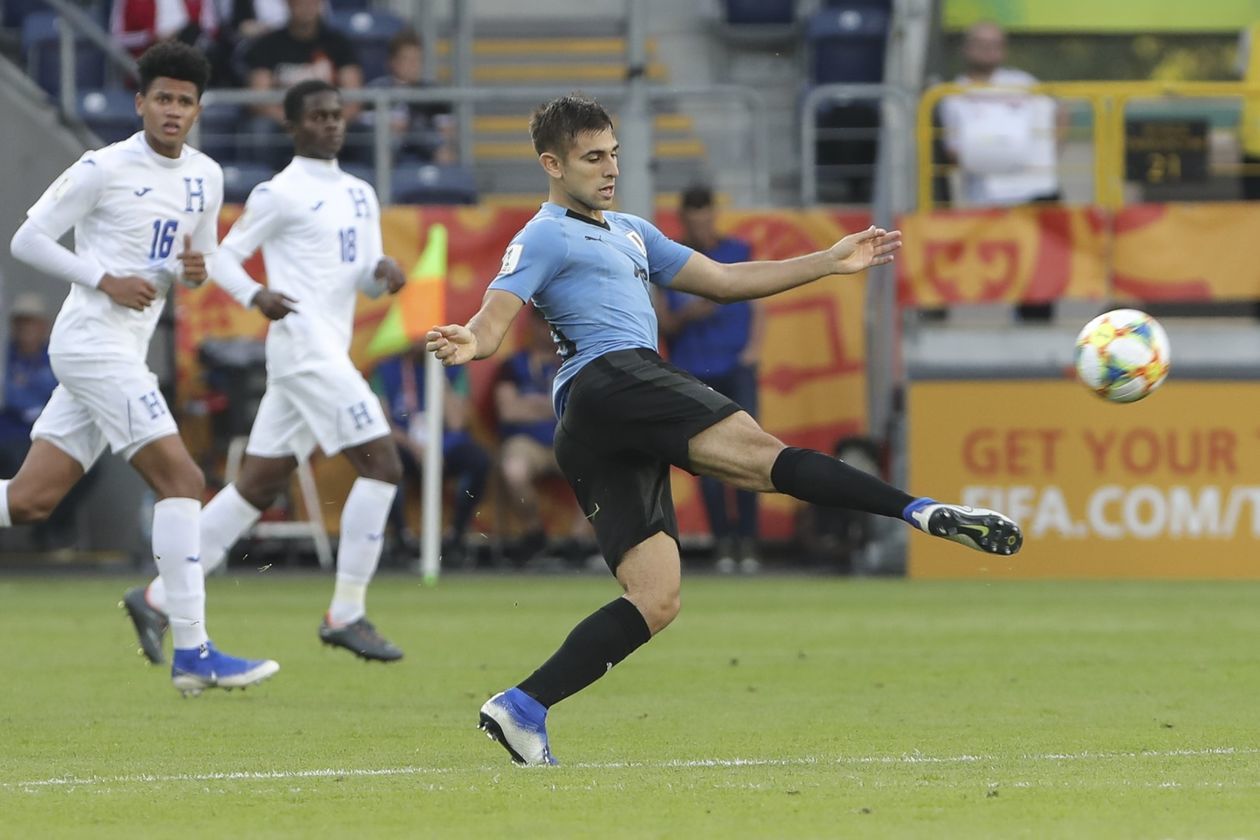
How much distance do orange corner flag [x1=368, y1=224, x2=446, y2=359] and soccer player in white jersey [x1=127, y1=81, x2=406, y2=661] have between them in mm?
4642

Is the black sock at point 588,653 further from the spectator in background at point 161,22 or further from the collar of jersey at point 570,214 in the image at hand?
the spectator in background at point 161,22

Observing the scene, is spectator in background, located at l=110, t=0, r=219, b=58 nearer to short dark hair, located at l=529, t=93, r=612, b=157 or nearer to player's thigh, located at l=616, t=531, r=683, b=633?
short dark hair, located at l=529, t=93, r=612, b=157

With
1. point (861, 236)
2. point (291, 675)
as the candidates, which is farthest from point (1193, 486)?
point (861, 236)

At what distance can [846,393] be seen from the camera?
56.5 feet

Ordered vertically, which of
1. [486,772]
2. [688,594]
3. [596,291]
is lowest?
[688,594]

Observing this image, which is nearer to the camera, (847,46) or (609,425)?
(609,425)

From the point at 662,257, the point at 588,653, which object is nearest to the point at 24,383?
the point at 662,257

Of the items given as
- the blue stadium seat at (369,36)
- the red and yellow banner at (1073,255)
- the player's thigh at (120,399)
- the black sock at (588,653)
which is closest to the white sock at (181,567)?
the player's thigh at (120,399)

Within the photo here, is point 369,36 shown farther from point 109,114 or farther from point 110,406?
Answer: point 110,406

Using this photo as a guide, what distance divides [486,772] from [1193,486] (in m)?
9.93

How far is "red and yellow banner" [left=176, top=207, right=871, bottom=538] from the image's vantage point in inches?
672

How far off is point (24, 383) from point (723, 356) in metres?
5.15

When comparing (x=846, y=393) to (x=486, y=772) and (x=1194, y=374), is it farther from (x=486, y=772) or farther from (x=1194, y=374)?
(x=486, y=772)

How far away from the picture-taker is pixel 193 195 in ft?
30.7
